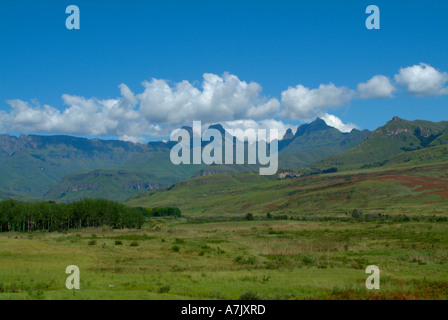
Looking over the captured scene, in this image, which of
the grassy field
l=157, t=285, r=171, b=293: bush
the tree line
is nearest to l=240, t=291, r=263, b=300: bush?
the grassy field

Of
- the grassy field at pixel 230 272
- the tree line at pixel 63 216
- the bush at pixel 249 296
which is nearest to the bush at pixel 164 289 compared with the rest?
the grassy field at pixel 230 272

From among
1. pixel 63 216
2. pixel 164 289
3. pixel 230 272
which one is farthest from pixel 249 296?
pixel 63 216

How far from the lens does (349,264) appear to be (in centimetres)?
4434

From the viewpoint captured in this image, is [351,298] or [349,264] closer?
[351,298]

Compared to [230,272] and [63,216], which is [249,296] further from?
[63,216]

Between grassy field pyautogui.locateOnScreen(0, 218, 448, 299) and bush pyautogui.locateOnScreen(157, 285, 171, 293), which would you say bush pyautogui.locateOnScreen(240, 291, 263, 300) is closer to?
grassy field pyautogui.locateOnScreen(0, 218, 448, 299)

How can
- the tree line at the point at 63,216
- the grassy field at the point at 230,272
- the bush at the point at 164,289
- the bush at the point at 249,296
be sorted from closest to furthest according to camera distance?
the bush at the point at 249,296
the grassy field at the point at 230,272
the bush at the point at 164,289
the tree line at the point at 63,216

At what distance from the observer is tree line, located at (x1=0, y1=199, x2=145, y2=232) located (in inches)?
4865

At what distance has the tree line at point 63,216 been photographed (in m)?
124

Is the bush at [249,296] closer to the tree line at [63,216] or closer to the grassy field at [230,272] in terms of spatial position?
the grassy field at [230,272]
